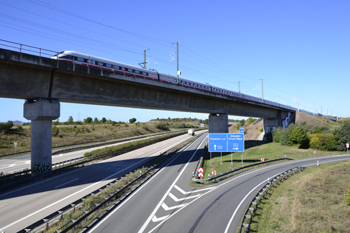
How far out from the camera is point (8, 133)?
59.5 metres

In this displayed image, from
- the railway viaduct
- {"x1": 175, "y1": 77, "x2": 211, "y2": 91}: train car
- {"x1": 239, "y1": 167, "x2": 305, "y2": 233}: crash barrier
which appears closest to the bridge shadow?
the railway viaduct

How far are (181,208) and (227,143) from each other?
21.2m

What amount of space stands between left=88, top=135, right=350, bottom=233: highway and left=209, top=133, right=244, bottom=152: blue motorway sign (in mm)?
10494

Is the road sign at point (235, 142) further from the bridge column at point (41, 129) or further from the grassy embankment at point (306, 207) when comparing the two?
the bridge column at point (41, 129)

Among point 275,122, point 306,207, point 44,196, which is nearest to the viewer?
point 306,207

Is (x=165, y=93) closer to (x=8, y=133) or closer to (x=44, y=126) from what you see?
(x=44, y=126)

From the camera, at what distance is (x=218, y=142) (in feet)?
118

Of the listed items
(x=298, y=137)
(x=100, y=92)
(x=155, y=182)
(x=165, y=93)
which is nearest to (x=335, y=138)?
(x=298, y=137)

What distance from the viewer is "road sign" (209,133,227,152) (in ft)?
117

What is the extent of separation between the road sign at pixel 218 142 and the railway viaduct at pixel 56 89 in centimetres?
900

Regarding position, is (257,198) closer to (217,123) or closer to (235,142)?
(235,142)

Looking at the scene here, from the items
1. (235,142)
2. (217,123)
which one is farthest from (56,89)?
(217,123)

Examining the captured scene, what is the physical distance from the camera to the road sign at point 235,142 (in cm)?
3559

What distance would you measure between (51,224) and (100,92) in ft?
60.8
